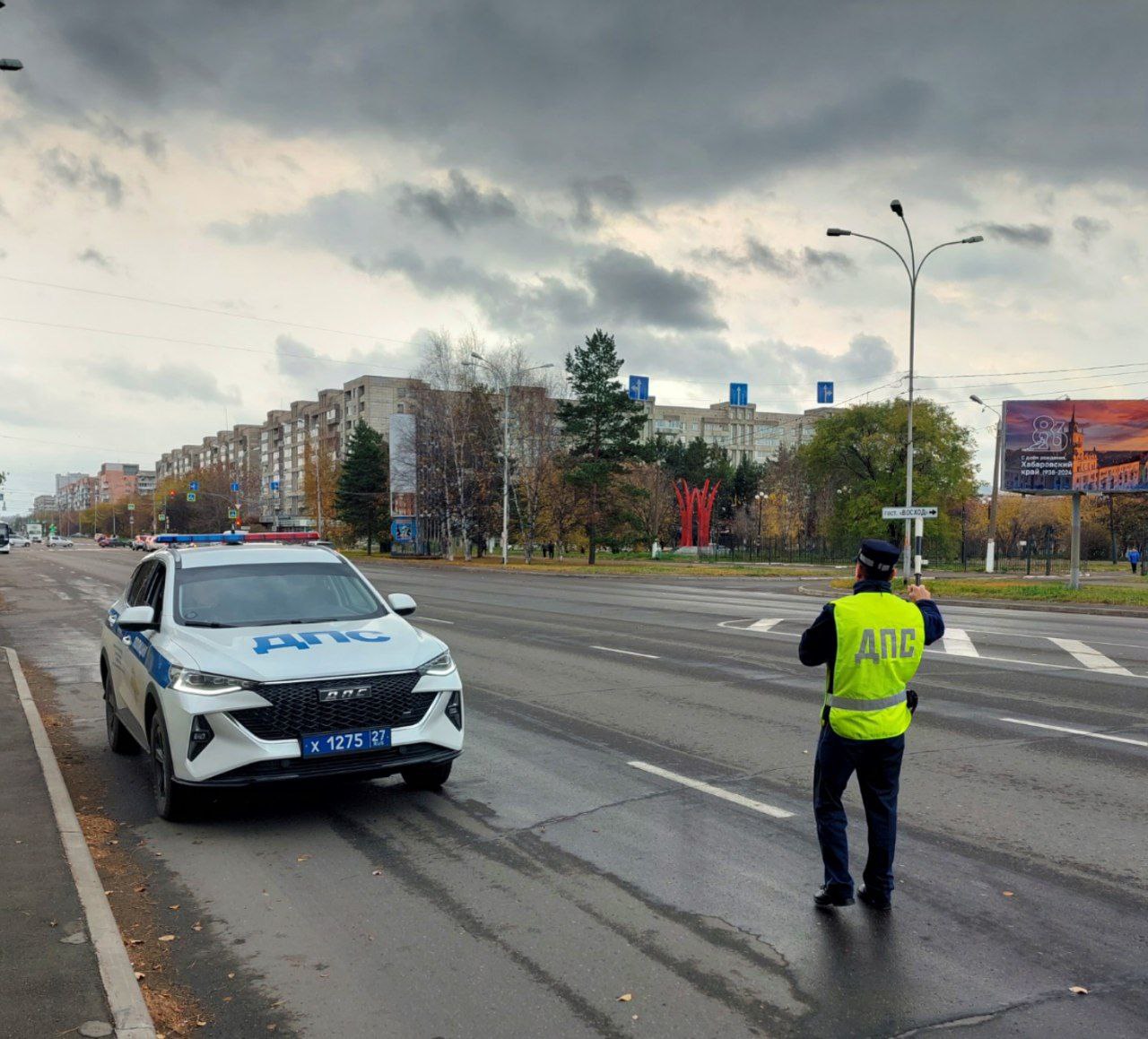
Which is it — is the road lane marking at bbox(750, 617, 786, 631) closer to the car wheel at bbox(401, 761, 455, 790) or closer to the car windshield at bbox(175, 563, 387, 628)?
the car windshield at bbox(175, 563, 387, 628)

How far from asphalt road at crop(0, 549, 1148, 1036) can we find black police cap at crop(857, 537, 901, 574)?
165 centimetres

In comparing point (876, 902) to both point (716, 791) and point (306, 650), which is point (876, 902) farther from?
point (306, 650)

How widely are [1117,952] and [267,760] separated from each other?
4401 mm

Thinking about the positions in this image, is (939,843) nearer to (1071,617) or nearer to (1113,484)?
(1071,617)

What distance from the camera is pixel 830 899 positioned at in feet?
15.4

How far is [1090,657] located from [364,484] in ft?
239

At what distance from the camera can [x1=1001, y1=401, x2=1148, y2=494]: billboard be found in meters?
28.1

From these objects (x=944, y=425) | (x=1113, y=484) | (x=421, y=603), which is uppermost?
(x=944, y=425)

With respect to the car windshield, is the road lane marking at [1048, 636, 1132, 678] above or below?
below

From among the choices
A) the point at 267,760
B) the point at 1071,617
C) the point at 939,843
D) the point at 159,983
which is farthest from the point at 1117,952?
the point at 1071,617

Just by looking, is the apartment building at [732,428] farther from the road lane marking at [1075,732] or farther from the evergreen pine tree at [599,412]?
the road lane marking at [1075,732]

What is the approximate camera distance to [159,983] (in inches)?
158

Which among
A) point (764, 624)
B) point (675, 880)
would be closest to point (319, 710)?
point (675, 880)

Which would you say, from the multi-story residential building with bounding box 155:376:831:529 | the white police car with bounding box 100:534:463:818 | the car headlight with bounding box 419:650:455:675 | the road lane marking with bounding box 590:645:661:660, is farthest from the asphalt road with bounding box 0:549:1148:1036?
the multi-story residential building with bounding box 155:376:831:529
